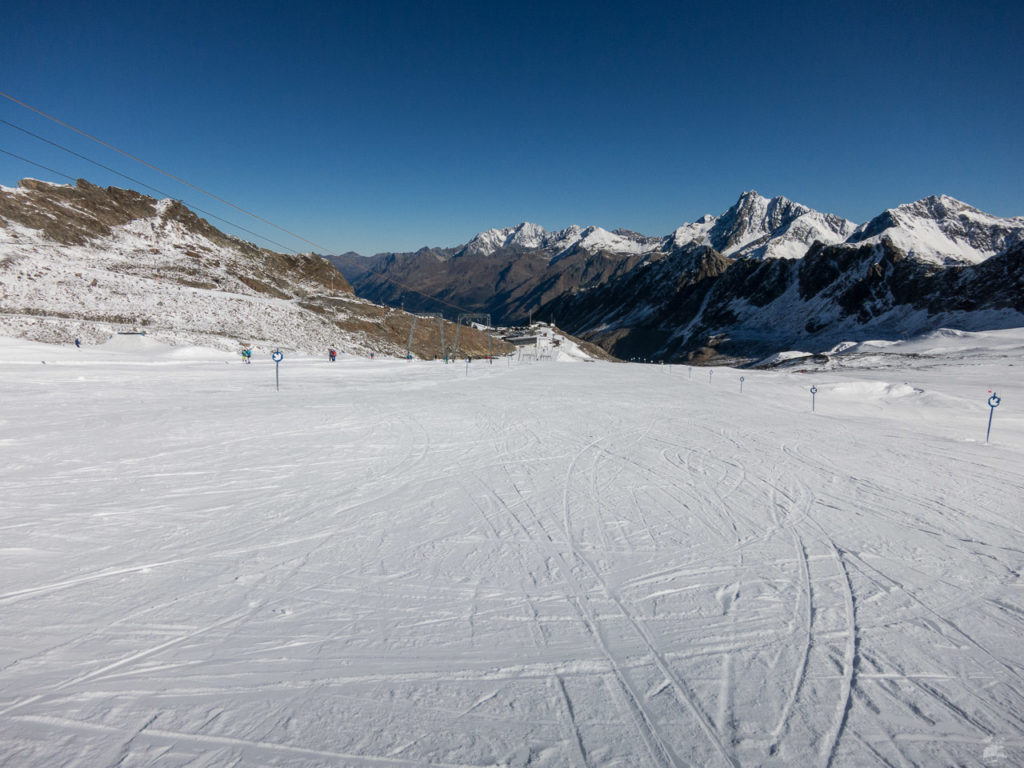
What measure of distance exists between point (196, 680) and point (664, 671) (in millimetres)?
4430

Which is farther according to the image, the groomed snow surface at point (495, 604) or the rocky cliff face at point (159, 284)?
the rocky cliff face at point (159, 284)

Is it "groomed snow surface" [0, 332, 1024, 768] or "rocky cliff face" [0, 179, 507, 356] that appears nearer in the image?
"groomed snow surface" [0, 332, 1024, 768]

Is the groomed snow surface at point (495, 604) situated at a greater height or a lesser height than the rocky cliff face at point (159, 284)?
lesser

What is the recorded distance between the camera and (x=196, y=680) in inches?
163

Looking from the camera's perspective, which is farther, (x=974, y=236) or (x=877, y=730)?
(x=974, y=236)

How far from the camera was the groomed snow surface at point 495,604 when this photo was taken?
3719 millimetres

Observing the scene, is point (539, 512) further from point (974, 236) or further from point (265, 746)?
point (974, 236)

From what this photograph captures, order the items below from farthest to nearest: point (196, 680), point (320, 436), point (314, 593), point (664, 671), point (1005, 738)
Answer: point (320, 436) → point (314, 593) → point (664, 671) → point (196, 680) → point (1005, 738)

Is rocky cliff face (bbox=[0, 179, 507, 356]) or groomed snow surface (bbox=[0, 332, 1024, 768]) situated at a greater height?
rocky cliff face (bbox=[0, 179, 507, 356])

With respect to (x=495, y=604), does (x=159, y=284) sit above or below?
above

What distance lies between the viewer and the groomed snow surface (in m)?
3.72

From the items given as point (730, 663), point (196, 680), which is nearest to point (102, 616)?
point (196, 680)

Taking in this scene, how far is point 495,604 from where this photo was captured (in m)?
5.46

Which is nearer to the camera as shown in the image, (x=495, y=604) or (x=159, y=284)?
(x=495, y=604)
